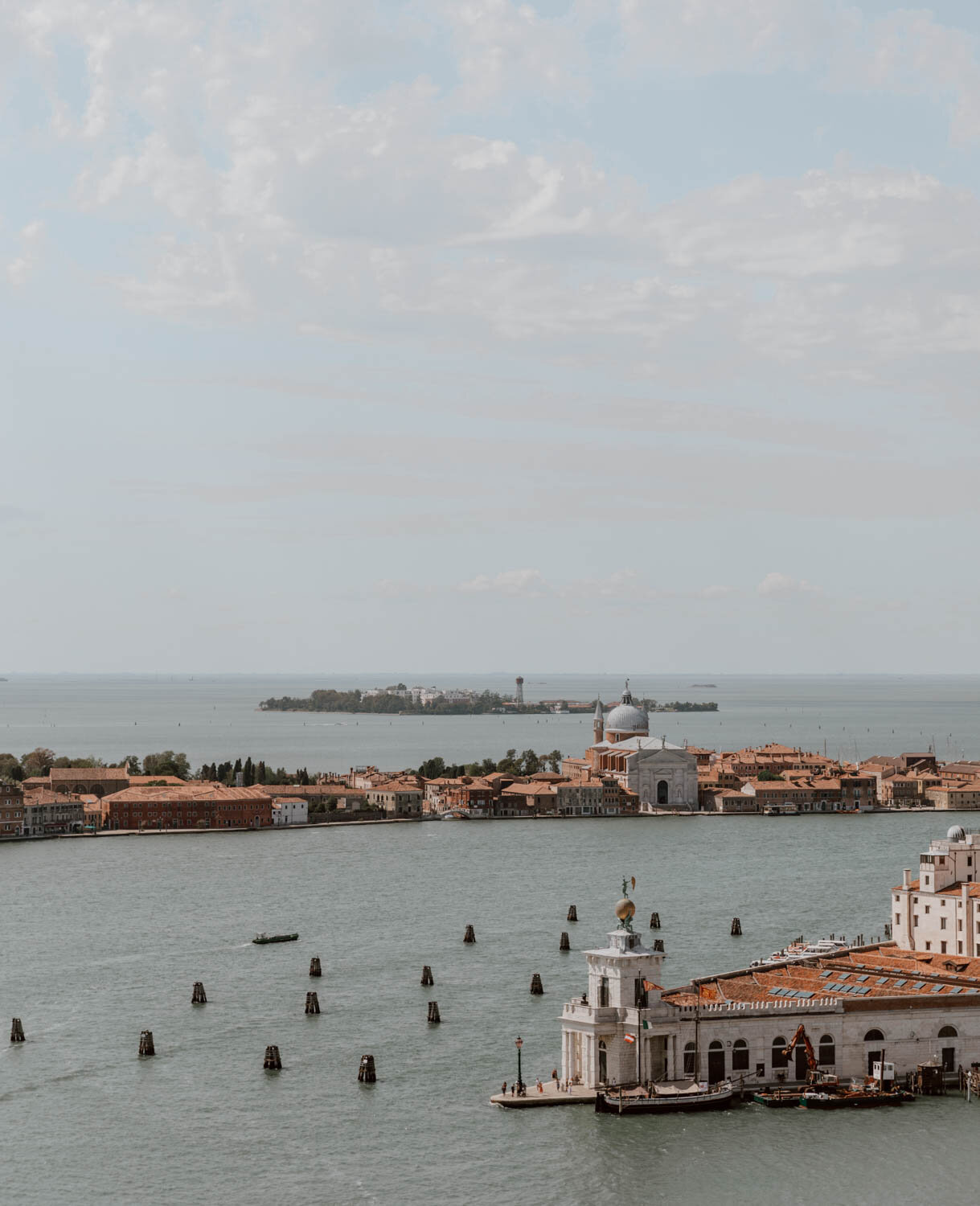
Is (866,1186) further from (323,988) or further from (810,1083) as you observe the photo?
(323,988)

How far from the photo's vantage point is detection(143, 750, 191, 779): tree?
485 feet

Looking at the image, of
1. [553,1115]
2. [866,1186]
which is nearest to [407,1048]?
[553,1115]

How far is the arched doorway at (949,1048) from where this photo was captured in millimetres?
42406

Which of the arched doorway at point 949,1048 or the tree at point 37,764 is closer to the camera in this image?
the arched doorway at point 949,1048

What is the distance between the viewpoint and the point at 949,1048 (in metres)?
42.5

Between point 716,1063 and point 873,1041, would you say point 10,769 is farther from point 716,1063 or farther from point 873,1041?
point 873,1041

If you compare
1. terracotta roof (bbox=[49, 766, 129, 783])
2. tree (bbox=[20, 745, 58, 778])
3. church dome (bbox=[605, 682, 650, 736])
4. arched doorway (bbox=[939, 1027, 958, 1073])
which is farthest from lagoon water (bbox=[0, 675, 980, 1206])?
church dome (bbox=[605, 682, 650, 736])

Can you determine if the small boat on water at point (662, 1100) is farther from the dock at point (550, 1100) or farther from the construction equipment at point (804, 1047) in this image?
the construction equipment at point (804, 1047)

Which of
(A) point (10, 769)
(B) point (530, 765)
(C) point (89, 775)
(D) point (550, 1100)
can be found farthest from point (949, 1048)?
(B) point (530, 765)

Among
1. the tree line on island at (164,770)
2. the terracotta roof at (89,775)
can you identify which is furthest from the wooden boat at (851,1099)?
the terracotta roof at (89,775)

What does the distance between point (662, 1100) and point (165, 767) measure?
369ft

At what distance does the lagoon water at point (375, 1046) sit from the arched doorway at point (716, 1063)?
149 centimetres

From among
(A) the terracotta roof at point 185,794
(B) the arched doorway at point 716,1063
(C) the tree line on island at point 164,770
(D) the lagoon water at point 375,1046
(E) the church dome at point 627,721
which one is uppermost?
(E) the church dome at point 627,721

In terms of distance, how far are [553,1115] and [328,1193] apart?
6.48 meters
